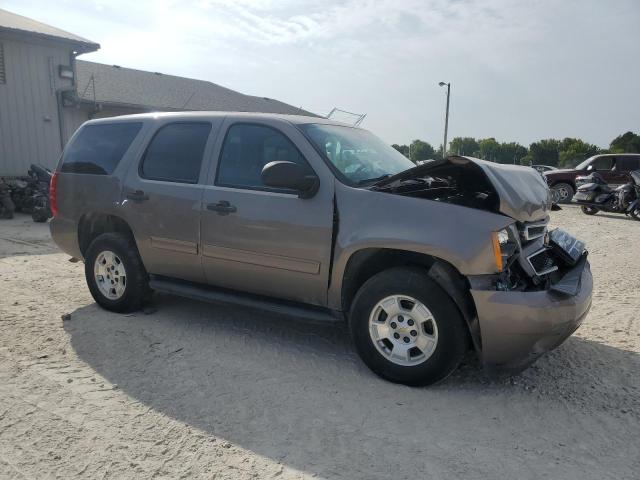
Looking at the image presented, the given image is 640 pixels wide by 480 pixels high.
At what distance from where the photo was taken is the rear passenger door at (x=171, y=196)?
4.43m

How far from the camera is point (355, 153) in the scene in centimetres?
428

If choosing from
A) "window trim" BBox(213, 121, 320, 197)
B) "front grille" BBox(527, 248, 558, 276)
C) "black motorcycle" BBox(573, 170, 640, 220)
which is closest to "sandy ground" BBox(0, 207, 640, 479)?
"front grille" BBox(527, 248, 558, 276)

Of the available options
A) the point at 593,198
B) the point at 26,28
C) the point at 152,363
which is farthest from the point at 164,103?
the point at 152,363

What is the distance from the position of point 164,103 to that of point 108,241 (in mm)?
17373

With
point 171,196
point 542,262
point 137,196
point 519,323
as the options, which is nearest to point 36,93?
point 137,196

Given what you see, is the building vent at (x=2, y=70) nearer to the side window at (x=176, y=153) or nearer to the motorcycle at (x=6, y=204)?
the motorcycle at (x=6, y=204)

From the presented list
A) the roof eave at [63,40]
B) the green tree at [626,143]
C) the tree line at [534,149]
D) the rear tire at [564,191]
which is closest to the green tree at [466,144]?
the tree line at [534,149]

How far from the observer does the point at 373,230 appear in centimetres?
355

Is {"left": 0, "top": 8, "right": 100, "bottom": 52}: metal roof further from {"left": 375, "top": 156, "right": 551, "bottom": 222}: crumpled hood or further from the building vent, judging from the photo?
{"left": 375, "top": 156, "right": 551, "bottom": 222}: crumpled hood

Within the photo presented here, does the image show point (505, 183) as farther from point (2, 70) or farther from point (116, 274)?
point (2, 70)

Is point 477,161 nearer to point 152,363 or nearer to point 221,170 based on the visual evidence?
point 221,170

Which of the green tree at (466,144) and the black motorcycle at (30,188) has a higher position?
the green tree at (466,144)

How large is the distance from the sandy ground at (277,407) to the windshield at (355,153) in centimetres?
143

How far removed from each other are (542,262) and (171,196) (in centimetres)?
304
